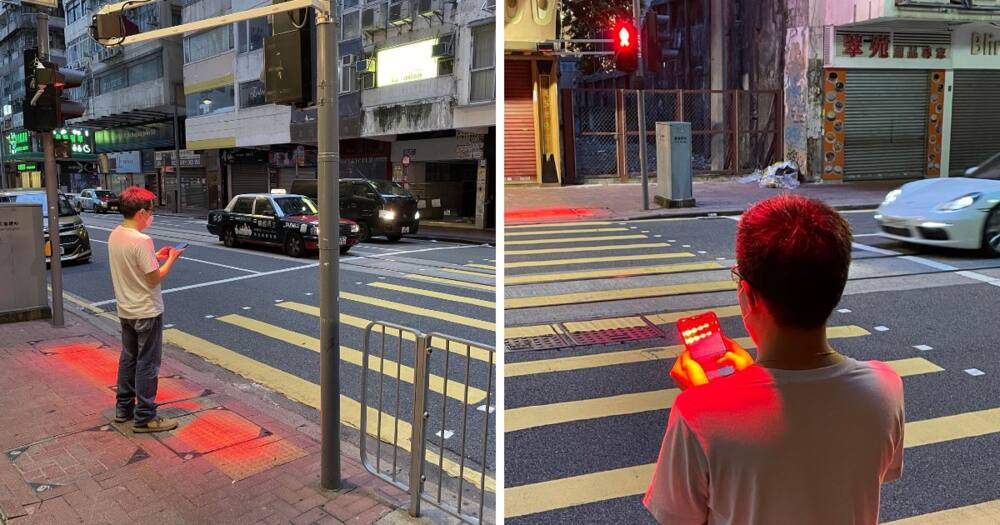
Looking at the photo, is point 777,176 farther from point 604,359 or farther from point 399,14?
point 399,14

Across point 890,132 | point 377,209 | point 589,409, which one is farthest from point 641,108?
point 377,209

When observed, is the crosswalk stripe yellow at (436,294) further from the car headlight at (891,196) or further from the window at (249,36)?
the window at (249,36)

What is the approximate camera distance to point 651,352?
3.29 meters

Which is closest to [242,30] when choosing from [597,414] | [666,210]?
[666,210]

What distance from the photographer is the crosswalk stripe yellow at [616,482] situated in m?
2.49

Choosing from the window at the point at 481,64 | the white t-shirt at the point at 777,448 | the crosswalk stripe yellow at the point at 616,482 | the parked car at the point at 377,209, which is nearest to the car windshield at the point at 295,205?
the parked car at the point at 377,209

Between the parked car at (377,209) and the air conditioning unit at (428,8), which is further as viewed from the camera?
the air conditioning unit at (428,8)

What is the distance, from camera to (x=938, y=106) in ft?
13.1

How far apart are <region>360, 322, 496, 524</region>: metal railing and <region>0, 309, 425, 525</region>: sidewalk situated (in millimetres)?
181

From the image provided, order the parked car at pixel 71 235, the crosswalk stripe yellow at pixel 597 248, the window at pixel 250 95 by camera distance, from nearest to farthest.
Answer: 1. the crosswalk stripe yellow at pixel 597 248
2. the parked car at pixel 71 235
3. the window at pixel 250 95

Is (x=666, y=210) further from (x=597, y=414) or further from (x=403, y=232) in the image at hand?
(x=403, y=232)

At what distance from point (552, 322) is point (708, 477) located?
82.4 inches

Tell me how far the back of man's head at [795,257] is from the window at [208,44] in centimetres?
1860

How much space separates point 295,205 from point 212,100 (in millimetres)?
8241
